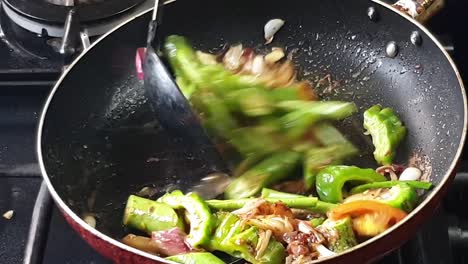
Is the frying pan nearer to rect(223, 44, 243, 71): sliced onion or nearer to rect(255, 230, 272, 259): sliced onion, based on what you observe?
rect(223, 44, 243, 71): sliced onion

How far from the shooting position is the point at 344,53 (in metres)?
1.17

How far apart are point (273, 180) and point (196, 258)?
179mm

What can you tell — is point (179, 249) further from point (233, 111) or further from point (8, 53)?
point (8, 53)

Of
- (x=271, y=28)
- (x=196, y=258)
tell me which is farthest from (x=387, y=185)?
(x=271, y=28)

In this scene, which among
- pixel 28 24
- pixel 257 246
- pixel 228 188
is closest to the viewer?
pixel 257 246

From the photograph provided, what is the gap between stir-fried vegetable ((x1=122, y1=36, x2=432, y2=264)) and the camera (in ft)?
2.84

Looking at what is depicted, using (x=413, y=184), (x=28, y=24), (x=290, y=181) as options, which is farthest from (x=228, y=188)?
(x=28, y=24)

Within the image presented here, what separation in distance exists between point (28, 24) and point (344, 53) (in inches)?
20.1

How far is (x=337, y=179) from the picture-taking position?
0.94 m

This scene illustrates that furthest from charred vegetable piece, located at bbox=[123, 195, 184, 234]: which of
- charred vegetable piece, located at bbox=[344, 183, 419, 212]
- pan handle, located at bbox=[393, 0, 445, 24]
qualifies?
pan handle, located at bbox=[393, 0, 445, 24]

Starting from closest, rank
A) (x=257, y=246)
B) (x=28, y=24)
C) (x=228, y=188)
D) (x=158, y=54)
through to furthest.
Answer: (x=257, y=246), (x=228, y=188), (x=158, y=54), (x=28, y=24)

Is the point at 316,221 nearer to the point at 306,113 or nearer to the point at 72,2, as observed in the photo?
the point at 306,113

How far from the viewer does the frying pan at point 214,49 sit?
0.99 metres

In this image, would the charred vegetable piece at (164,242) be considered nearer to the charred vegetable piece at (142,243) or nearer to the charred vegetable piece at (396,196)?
the charred vegetable piece at (142,243)
